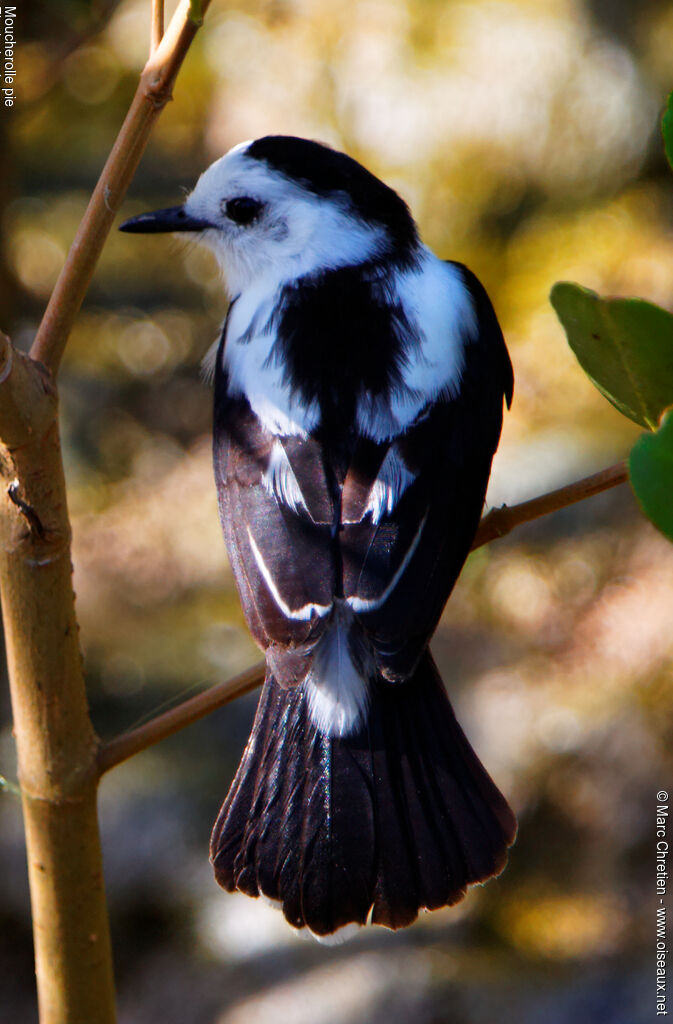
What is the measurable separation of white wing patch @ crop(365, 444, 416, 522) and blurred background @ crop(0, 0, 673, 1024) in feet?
6.01

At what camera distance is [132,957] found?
164 inches

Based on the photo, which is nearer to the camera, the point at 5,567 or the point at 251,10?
the point at 5,567

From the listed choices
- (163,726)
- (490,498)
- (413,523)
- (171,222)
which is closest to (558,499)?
(413,523)

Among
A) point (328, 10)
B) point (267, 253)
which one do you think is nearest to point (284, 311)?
point (267, 253)

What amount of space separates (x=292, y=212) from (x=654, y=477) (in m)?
1.43

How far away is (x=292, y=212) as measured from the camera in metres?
2.27

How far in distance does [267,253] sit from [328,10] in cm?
322

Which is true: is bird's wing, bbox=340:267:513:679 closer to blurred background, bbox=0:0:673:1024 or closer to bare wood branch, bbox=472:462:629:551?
bare wood branch, bbox=472:462:629:551

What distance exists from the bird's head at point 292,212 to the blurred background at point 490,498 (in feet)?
4.25

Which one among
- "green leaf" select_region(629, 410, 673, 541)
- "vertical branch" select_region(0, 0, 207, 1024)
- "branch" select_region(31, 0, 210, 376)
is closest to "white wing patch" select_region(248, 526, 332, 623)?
"vertical branch" select_region(0, 0, 207, 1024)

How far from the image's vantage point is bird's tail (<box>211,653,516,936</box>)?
1686 mm

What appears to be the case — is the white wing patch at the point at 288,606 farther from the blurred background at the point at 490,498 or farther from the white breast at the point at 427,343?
the blurred background at the point at 490,498

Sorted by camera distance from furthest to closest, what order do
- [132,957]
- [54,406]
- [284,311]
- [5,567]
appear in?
[132,957], [284,311], [5,567], [54,406]

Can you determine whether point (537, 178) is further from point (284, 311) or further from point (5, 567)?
point (5, 567)
